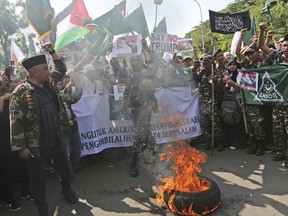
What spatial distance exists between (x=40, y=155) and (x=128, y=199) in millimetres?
1494

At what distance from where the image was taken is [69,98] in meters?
4.91

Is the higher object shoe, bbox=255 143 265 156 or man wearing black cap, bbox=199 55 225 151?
man wearing black cap, bbox=199 55 225 151

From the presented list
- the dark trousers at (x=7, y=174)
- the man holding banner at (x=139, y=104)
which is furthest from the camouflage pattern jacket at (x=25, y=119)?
the man holding banner at (x=139, y=104)

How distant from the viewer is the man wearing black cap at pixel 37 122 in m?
3.40

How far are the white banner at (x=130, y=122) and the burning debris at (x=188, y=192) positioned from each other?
203 centimetres

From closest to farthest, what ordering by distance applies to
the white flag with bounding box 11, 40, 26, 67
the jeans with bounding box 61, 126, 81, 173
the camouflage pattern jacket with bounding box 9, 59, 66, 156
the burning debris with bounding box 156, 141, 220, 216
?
the camouflage pattern jacket with bounding box 9, 59, 66, 156 → the burning debris with bounding box 156, 141, 220, 216 → the jeans with bounding box 61, 126, 81, 173 → the white flag with bounding box 11, 40, 26, 67

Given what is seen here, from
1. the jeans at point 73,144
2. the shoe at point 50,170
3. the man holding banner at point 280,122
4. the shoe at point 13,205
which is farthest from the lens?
the shoe at point 50,170

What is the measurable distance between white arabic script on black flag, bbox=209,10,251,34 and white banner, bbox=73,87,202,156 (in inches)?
73.2

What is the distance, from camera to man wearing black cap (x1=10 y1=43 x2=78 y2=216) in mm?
3400

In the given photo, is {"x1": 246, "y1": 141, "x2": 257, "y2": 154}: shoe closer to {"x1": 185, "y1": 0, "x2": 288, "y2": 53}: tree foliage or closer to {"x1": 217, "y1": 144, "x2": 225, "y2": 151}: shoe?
{"x1": 217, "y1": 144, "x2": 225, "y2": 151}: shoe

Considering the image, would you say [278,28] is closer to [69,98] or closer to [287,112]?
[287,112]

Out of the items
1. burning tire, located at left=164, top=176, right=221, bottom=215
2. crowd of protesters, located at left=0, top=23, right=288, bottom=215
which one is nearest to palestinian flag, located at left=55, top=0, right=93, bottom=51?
crowd of protesters, located at left=0, top=23, right=288, bottom=215

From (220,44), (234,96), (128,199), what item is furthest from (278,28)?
(128,199)

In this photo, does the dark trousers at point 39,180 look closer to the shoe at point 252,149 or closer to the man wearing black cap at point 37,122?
the man wearing black cap at point 37,122
